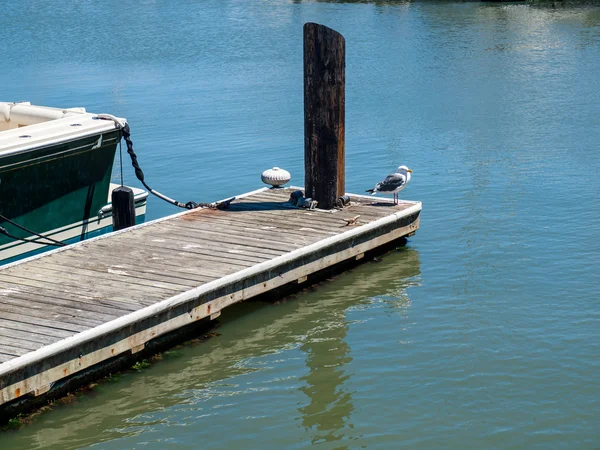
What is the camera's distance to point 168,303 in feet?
31.1

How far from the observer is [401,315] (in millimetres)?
11125

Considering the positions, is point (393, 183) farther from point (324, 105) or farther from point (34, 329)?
point (34, 329)

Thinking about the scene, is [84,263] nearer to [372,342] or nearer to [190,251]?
[190,251]

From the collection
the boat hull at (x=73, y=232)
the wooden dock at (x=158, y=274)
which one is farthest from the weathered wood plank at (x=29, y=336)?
the boat hull at (x=73, y=232)

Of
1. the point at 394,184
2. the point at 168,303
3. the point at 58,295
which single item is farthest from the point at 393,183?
the point at 58,295

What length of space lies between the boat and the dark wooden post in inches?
105

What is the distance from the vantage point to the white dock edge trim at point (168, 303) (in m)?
8.19

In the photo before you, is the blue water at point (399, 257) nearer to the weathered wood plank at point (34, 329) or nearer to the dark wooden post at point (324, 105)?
the weathered wood plank at point (34, 329)

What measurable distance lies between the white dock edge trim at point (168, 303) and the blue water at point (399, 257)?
66cm

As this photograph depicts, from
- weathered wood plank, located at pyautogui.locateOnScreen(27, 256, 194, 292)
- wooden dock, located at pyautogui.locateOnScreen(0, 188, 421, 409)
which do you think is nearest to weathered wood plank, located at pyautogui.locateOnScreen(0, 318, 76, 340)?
wooden dock, located at pyautogui.locateOnScreen(0, 188, 421, 409)

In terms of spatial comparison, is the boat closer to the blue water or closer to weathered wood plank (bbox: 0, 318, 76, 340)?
the blue water

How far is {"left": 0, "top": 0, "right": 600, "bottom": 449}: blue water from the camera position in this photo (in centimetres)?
869

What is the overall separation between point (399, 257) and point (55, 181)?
457 cm

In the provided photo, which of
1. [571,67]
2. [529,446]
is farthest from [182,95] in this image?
[529,446]
